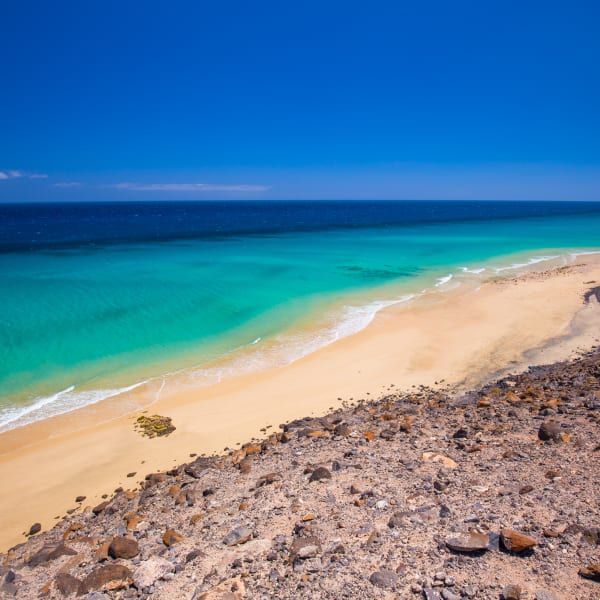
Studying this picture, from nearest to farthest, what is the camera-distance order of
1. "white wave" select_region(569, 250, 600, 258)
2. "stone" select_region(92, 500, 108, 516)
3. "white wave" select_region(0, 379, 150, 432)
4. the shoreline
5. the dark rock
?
"stone" select_region(92, 500, 108, 516)
the dark rock
"white wave" select_region(0, 379, 150, 432)
the shoreline
"white wave" select_region(569, 250, 600, 258)

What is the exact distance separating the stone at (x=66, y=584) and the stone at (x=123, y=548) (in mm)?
499

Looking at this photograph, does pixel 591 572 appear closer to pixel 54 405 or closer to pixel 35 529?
pixel 35 529

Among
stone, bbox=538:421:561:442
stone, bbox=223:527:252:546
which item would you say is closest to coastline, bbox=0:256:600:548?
stone, bbox=223:527:252:546

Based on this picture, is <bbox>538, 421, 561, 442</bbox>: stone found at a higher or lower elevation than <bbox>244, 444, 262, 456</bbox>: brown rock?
higher

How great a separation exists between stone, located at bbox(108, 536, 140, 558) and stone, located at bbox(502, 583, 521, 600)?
14.8 feet

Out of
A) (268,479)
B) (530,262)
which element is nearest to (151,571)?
(268,479)

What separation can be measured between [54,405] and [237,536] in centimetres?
992

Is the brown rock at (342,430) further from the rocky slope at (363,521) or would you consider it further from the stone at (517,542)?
the stone at (517,542)

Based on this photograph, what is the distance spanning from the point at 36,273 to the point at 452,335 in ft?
107

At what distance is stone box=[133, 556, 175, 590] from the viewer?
5.06 meters

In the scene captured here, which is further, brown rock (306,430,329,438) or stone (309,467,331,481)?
brown rock (306,430,329,438)

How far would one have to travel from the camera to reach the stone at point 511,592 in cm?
410

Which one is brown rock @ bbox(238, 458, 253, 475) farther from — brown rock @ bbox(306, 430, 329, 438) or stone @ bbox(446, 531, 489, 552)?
stone @ bbox(446, 531, 489, 552)

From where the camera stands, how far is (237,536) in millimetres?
5676
